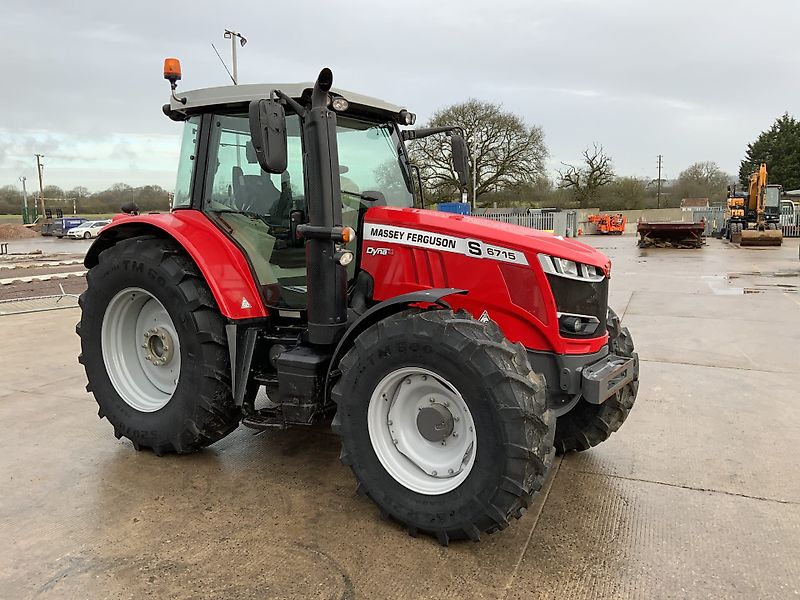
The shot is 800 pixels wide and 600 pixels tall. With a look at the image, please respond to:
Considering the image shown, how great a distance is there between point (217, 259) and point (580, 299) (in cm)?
217

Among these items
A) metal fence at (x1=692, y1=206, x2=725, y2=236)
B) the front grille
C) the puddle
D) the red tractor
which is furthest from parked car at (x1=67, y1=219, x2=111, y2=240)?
the front grille

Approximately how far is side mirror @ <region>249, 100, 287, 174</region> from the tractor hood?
2.48 feet

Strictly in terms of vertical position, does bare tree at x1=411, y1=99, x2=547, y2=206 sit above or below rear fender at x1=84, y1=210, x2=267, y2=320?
above

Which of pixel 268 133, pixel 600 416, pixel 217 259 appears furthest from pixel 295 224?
pixel 600 416

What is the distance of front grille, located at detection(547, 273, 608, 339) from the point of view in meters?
3.17

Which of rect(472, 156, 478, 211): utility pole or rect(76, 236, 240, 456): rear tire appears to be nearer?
rect(76, 236, 240, 456): rear tire

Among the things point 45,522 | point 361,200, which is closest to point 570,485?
point 361,200

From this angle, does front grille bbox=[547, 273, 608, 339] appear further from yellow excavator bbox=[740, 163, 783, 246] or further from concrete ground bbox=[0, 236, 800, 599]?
yellow excavator bbox=[740, 163, 783, 246]


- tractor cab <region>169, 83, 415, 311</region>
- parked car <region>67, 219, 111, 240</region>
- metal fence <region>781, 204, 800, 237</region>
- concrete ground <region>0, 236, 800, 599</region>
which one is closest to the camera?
concrete ground <region>0, 236, 800, 599</region>

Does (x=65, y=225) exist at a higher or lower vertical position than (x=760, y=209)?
lower

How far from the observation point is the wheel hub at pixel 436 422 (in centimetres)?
301

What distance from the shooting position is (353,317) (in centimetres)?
348

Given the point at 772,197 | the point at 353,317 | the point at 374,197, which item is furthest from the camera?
the point at 772,197

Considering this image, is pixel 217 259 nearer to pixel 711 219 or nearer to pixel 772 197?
pixel 772 197
